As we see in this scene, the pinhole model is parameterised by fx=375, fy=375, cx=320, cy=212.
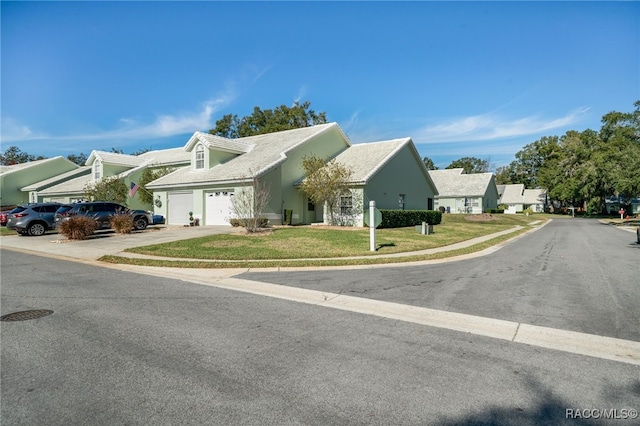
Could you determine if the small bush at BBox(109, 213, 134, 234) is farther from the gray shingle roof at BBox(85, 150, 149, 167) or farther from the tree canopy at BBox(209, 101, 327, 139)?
the tree canopy at BBox(209, 101, 327, 139)

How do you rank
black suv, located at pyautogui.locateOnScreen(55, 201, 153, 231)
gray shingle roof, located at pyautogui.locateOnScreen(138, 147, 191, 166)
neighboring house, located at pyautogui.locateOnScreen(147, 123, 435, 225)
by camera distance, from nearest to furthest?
black suv, located at pyautogui.locateOnScreen(55, 201, 153, 231) < neighboring house, located at pyautogui.locateOnScreen(147, 123, 435, 225) < gray shingle roof, located at pyautogui.locateOnScreen(138, 147, 191, 166)

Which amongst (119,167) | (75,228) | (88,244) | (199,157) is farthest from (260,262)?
(119,167)

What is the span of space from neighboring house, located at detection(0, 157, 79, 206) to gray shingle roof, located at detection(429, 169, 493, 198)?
2012 inches

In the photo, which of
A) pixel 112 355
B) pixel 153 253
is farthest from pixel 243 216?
pixel 112 355

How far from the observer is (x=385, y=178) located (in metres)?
26.8

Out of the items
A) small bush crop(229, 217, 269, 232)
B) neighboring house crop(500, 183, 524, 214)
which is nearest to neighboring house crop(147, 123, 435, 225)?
small bush crop(229, 217, 269, 232)

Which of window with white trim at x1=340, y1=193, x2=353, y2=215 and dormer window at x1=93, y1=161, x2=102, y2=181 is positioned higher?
dormer window at x1=93, y1=161, x2=102, y2=181

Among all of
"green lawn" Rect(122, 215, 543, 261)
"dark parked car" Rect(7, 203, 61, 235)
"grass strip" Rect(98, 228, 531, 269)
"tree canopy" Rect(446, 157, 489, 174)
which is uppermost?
"tree canopy" Rect(446, 157, 489, 174)

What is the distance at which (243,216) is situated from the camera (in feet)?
69.6

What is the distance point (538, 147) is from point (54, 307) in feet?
306

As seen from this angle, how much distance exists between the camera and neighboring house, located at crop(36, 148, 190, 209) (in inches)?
1331

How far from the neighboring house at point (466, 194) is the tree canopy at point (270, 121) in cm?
2029

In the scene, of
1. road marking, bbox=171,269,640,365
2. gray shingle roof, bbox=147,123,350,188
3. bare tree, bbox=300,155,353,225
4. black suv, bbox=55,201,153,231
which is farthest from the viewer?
gray shingle roof, bbox=147,123,350,188

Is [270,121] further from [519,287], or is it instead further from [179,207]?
[519,287]
